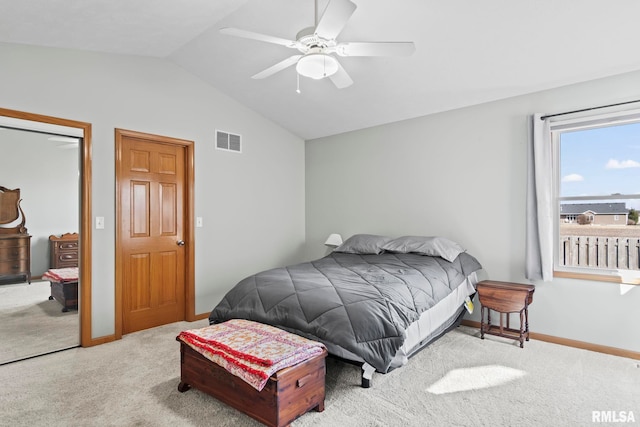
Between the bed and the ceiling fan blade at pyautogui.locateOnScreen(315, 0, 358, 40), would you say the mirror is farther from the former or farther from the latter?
the ceiling fan blade at pyautogui.locateOnScreen(315, 0, 358, 40)

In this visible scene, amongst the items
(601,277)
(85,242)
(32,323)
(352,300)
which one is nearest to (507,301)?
(601,277)

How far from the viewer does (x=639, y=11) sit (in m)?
2.47

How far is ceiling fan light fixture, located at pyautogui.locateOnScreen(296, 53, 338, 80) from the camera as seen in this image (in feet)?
7.78

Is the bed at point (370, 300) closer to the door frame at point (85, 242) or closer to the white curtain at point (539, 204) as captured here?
the white curtain at point (539, 204)

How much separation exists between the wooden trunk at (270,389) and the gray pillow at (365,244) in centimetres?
211

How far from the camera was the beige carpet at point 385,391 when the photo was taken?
2.12 m

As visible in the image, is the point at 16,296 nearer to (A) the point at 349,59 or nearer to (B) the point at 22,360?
(B) the point at 22,360

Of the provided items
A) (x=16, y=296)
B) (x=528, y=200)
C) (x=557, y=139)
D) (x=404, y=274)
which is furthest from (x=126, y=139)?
(x=557, y=139)

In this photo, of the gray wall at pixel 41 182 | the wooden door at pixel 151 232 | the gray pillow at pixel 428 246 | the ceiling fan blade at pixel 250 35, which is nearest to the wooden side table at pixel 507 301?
the gray pillow at pixel 428 246

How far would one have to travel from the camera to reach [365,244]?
426 cm

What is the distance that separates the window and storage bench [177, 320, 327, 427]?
275 cm

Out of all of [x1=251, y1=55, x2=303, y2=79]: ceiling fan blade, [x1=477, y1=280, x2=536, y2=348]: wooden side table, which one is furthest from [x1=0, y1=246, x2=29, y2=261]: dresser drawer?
[x1=477, y1=280, x2=536, y2=348]: wooden side table

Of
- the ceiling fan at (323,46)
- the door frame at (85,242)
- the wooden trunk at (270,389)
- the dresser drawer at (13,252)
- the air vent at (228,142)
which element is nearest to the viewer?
the wooden trunk at (270,389)

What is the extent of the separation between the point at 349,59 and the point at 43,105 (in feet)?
8.98
